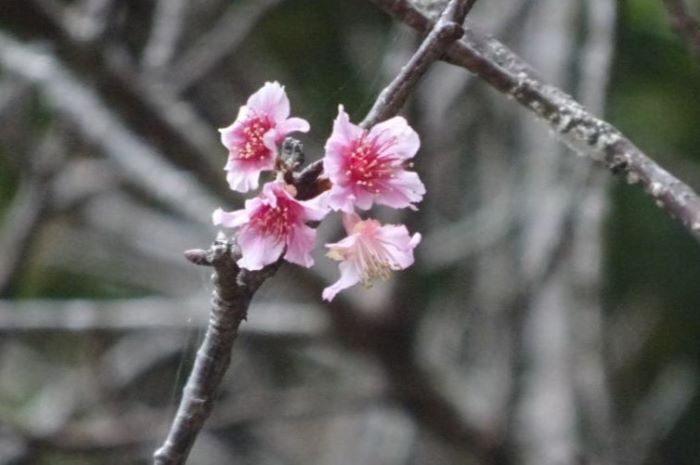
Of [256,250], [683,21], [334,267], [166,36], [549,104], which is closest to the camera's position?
[256,250]

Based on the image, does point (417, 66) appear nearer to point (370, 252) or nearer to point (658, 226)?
point (370, 252)

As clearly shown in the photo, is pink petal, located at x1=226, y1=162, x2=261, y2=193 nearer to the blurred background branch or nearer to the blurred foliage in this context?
the blurred background branch

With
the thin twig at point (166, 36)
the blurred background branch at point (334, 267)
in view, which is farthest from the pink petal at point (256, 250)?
the thin twig at point (166, 36)

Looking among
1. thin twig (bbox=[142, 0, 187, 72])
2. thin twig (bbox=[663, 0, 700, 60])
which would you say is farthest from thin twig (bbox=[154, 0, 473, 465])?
thin twig (bbox=[142, 0, 187, 72])

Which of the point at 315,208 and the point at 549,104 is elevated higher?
the point at 549,104

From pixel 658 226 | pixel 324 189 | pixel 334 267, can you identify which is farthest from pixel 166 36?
pixel 324 189

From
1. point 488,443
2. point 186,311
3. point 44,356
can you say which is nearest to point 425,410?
point 488,443
